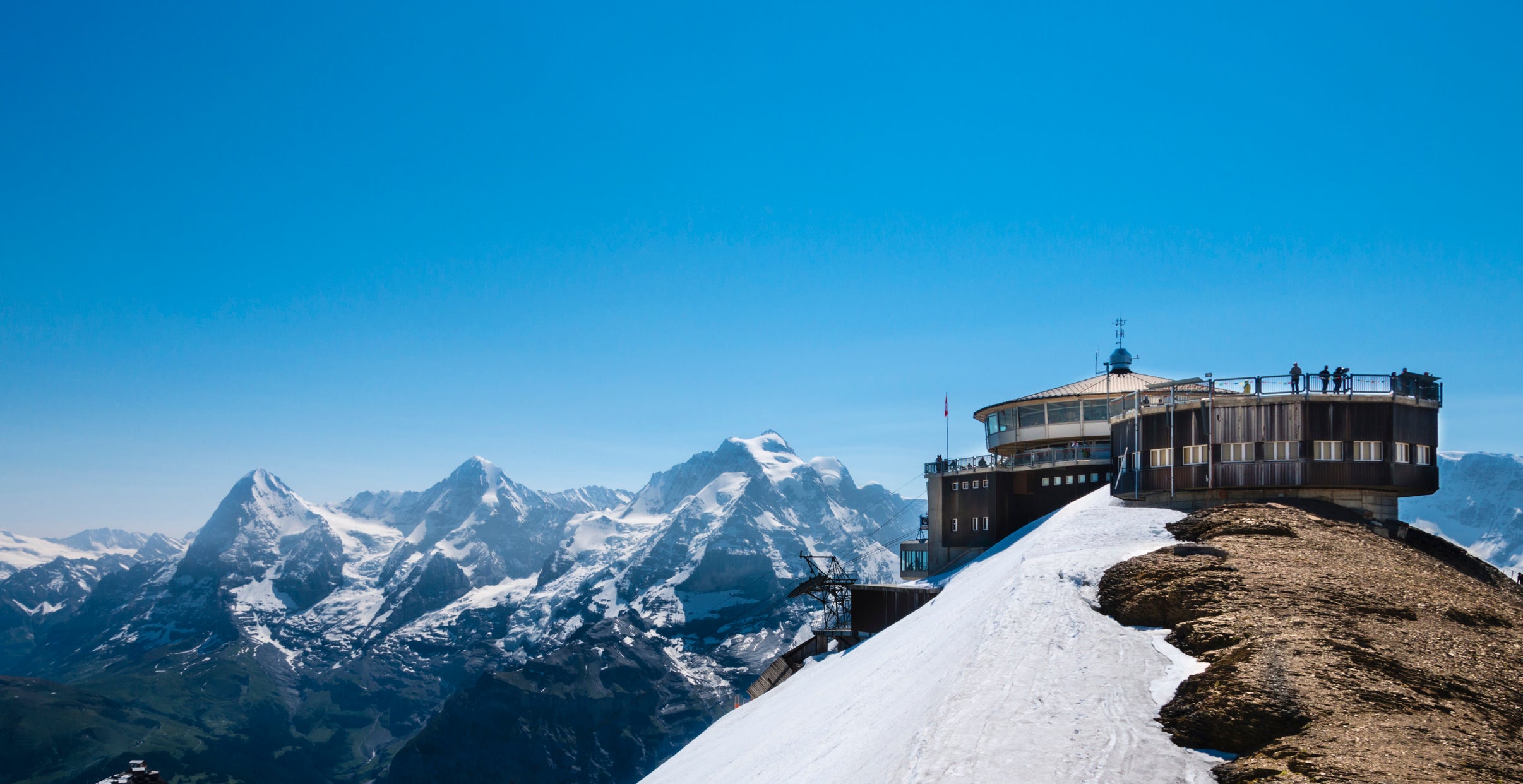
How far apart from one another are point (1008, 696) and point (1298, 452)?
85.8ft

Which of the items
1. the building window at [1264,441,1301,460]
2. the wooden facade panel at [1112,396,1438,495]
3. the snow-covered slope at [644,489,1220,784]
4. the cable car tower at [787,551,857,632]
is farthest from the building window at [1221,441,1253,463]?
the cable car tower at [787,551,857,632]

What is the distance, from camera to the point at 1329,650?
77.7 ft

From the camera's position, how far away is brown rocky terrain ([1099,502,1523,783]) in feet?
62.8

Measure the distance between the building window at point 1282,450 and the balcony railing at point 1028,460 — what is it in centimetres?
1742

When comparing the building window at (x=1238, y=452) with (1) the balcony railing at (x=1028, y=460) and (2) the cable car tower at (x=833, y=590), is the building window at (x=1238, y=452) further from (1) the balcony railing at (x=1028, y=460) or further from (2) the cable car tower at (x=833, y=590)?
(2) the cable car tower at (x=833, y=590)

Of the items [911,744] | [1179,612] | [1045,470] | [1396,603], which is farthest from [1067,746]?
[1045,470]

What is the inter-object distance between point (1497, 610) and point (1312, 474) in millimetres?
12598

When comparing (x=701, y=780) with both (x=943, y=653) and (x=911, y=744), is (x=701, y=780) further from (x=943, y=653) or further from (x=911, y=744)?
(x=911, y=744)

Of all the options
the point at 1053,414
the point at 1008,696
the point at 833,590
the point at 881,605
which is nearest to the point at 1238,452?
the point at 1053,414

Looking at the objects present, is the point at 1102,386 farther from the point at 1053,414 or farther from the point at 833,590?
the point at 833,590

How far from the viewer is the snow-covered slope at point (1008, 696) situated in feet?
68.0

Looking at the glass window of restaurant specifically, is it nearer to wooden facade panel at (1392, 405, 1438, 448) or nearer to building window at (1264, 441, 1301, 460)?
building window at (1264, 441, 1301, 460)

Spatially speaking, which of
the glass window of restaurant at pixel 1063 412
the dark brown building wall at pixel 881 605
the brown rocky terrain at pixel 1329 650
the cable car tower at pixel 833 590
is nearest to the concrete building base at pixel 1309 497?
the brown rocky terrain at pixel 1329 650

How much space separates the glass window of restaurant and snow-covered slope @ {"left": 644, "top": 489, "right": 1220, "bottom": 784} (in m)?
19.0
